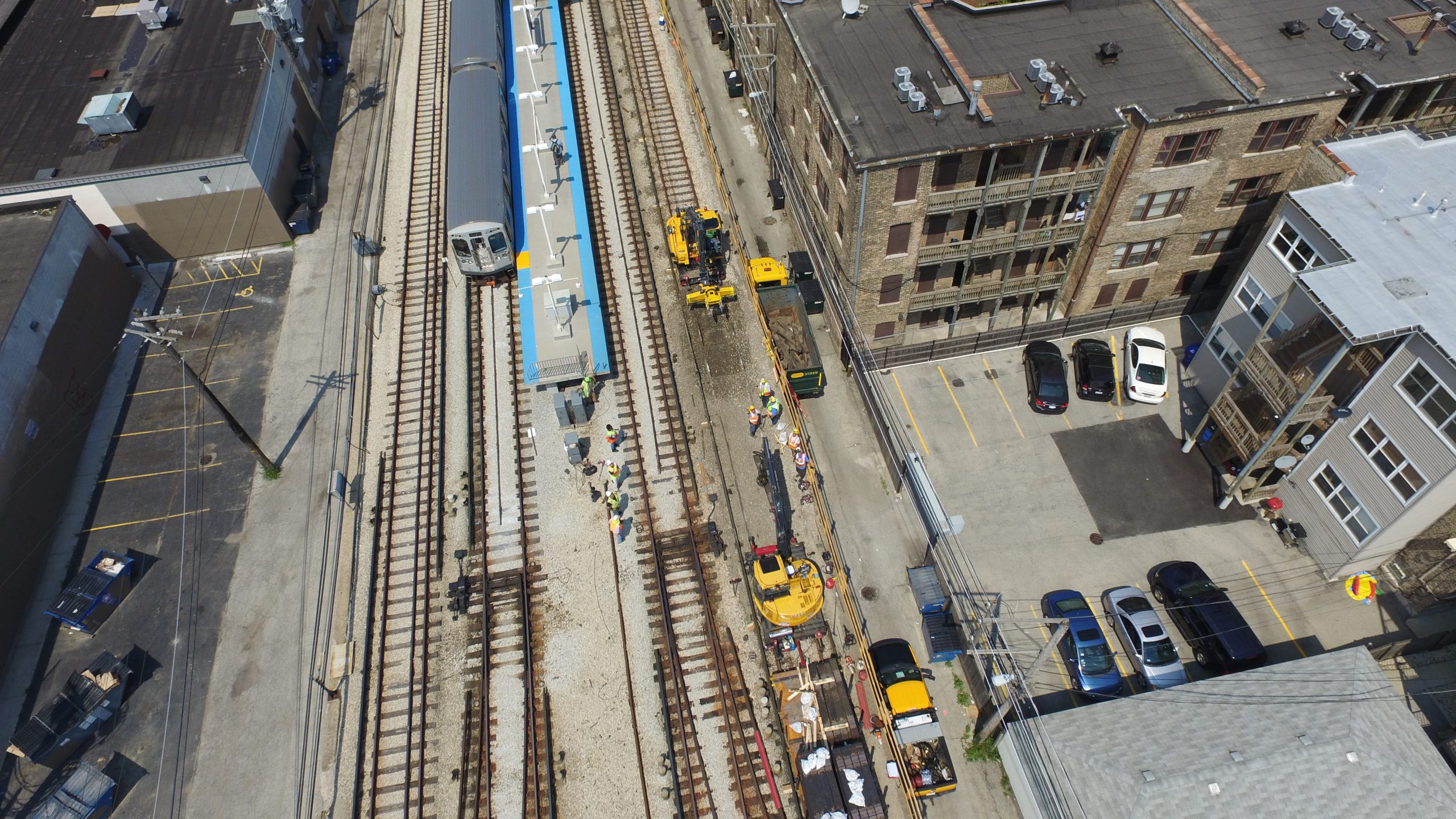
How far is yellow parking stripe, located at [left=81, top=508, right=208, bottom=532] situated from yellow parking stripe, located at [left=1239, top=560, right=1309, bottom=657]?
44.6 metres

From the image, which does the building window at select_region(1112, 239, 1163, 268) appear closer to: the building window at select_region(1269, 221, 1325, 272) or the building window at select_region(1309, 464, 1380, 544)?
the building window at select_region(1269, 221, 1325, 272)

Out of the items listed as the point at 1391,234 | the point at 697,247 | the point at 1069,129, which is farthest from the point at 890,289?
the point at 1391,234

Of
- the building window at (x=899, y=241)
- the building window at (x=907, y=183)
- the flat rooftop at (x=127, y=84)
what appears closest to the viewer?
the building window at (x=907, y=183)

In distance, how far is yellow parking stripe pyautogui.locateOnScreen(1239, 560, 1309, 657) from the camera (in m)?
29.4

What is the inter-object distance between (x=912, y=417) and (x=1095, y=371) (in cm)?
890

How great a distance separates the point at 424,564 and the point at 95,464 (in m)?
17.5

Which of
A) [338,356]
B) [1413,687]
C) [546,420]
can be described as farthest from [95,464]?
[1413,687]

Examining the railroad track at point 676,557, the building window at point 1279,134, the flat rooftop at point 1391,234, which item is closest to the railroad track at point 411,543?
the railroad track at point 676,557

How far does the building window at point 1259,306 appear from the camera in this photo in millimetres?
30594

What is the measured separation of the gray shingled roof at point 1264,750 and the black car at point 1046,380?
13704 millimetres

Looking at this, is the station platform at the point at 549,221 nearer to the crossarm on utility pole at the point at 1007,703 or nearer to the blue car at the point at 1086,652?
the crossarm on utility pole at the point at 1007,703

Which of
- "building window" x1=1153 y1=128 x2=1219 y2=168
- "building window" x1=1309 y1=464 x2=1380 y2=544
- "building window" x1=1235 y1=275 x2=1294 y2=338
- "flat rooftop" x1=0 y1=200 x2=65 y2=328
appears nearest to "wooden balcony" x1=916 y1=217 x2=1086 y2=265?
"building window" x1=1153 y1=128 x2=1219 y2=168

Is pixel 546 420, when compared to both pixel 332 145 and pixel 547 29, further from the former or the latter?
pixel 547 29

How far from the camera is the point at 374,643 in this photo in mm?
30625
